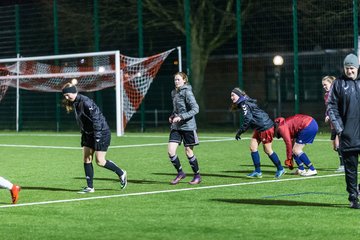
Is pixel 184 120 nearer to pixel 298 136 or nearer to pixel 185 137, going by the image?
pixel 185 137

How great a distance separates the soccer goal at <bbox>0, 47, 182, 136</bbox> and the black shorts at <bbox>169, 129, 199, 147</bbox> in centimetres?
1531

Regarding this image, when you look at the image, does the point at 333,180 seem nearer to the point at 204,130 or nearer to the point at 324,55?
the point at 324,55

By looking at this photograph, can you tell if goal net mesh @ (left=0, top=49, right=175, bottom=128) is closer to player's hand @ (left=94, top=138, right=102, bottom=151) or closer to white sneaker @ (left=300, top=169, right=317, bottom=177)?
white sneaker @ (left=300, top=169, right=317, bottom=177)

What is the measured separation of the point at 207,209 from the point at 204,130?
25.0 m

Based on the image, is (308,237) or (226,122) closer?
(308,237)

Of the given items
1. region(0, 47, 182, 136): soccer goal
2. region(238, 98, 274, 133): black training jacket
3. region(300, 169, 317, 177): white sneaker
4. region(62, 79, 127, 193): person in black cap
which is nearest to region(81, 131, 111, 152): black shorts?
region(62, 79, 127, 193): person in black cap

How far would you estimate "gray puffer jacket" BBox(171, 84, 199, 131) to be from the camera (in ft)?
53.9

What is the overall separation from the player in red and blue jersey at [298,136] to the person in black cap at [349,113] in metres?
5.24

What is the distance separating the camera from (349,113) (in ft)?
40.1

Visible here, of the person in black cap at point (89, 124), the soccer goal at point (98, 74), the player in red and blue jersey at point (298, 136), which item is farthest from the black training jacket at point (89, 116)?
the soccer goal at point (98, 74)

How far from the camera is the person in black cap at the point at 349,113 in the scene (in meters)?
12.2

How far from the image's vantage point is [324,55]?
113 feet

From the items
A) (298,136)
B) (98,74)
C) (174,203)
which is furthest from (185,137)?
(98,74)

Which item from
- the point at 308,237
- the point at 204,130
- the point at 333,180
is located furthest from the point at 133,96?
the point at 308,237
